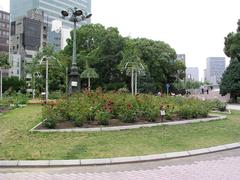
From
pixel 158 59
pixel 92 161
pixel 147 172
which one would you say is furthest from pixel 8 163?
pixel 158 59

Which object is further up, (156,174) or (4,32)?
(4,32)

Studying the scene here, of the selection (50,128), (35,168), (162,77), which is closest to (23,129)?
(50,128)

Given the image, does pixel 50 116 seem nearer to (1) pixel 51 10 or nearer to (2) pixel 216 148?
(2) pixel 216 148

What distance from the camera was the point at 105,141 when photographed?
36.5 ft

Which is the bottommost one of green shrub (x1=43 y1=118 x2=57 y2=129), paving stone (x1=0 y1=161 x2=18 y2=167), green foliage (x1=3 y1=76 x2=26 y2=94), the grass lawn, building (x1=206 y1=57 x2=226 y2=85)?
paving stone (x1=0 y1=161 x2=18 y2=167)

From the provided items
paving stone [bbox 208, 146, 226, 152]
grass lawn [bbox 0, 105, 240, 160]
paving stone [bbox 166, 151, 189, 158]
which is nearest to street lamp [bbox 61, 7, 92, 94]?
grass lawn [bbox 0, 105, 240, 160]

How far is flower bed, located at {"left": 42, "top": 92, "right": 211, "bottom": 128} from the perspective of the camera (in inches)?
539

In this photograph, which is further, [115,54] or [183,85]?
[183,85]

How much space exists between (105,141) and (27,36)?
105737 mm

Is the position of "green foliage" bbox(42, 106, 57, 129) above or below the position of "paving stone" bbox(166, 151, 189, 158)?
above

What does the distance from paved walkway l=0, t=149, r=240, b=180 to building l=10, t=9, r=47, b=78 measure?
334ft

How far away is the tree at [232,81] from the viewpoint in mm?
46812

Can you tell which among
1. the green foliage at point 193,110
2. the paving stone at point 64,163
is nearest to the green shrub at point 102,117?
the green foliage at point 193,110

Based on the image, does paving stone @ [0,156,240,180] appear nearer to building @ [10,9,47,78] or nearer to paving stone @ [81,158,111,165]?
paving stone @ [81,158,111,165]
